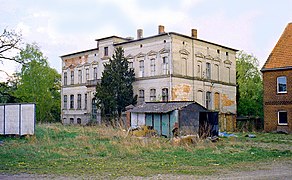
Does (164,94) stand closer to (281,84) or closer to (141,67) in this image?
(141,67)

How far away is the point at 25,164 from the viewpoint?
49.1 ft

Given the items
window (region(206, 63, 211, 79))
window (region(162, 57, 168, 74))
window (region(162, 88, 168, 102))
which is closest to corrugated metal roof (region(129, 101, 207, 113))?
window (region(162, 88, 168, 102))

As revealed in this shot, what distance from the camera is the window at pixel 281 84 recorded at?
3681cm

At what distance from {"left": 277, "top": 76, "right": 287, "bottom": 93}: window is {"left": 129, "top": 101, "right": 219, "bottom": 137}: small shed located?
33.6 ft

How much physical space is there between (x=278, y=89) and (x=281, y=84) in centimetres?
55

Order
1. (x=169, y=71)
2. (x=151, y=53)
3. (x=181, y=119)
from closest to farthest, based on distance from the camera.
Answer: (x=181, y=119) < (x=169, y=71) < (x=151, y=53)

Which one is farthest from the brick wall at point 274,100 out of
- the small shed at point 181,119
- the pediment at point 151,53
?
the pediment at point 151,53

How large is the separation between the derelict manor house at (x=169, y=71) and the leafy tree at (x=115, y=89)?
2364 mm

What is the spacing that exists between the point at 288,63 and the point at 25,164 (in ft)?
94.2

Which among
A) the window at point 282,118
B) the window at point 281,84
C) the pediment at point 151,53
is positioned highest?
the pediment at point 151,53

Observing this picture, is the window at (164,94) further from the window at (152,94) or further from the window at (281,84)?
the window at (281,84)

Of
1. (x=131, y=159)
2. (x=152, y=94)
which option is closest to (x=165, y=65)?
(x=152, y=94)

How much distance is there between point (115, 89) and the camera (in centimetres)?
4644

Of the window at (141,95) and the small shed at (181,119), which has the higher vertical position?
the window at (141,95)
